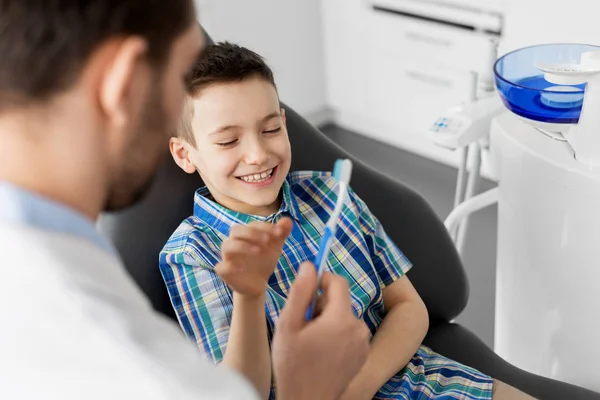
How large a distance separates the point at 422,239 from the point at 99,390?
899 mm

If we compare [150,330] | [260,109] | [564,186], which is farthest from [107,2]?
[564,186]

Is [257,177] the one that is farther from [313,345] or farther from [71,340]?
[71,340]

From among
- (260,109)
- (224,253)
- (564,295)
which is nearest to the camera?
(224,253)

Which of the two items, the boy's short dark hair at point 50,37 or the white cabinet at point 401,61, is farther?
the white cabinet at point 401,61

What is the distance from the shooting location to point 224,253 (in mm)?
864

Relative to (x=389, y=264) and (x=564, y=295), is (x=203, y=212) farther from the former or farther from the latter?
(x=564, y=295)

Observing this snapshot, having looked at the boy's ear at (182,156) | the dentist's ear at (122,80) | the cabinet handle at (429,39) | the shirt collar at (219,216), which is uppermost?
the dentist's ear at (122,80)

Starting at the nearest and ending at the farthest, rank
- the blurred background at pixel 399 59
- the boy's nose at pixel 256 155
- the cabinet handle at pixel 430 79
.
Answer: the boy's nose at pixel 256 155 < the blurred background at pixel 399 59 < the cabinet handle at pixel 430 79

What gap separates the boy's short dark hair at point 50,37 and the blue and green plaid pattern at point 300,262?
0.50 m

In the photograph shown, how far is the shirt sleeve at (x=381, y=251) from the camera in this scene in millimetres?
1266

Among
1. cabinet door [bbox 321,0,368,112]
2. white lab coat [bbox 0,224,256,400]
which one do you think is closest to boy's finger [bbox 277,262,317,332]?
white lab coat [bbox 0,224,256,400]

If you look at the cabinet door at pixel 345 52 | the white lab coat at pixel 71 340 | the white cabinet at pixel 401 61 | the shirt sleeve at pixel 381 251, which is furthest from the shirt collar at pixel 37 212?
the cabinet door at pixel 345 52

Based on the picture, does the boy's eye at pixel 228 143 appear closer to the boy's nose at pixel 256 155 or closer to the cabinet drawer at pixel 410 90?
the boy's nose at pixel 256 155

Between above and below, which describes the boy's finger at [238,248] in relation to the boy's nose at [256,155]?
above
